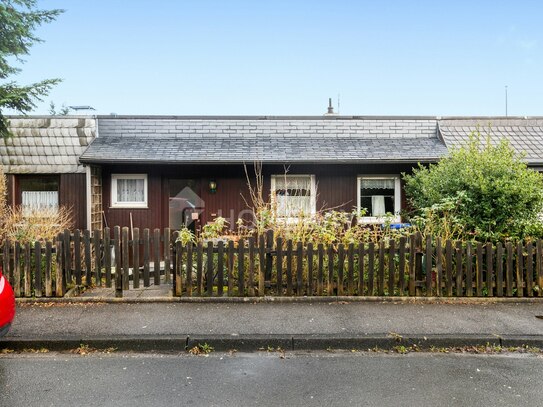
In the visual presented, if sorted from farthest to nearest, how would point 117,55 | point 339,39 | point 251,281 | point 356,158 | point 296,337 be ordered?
1. point 117,55
2. point 339,39
3. point 356,158
4. point 251,281
5. point 296,337

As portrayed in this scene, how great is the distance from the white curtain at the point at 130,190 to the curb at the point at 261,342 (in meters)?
7.80

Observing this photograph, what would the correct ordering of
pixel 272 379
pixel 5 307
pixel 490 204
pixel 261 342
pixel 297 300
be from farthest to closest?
pixel 490 204
pixel 297 300
pixel 261 342
pixel 5 307
pixel 272 379

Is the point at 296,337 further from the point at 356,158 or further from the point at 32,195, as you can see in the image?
the point at 32,195

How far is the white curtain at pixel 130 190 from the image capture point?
43.1 ft

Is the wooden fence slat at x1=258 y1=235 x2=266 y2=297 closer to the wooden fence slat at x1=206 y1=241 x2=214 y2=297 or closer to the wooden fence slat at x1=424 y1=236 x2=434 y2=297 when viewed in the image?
the wooden fence slat at x1=206 y1=241 x2=214 y2=297

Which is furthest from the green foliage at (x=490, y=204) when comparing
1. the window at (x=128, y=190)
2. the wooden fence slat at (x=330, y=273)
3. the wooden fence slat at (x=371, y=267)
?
the window at (x=128, y=190)

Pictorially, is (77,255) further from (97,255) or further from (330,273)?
(330,273)

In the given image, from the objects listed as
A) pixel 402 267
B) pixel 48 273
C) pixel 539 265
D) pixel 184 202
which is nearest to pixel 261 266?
pixel 402 267

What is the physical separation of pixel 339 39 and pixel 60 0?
1399 centimetres

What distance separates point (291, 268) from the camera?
757 centimetres

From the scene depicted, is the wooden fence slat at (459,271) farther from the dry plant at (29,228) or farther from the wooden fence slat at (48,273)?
the dry plant at (29,228)

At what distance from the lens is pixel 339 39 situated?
2283 cm

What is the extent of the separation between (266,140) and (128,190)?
425 centimetres

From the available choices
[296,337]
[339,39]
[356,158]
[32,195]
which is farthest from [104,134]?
[339,39]
